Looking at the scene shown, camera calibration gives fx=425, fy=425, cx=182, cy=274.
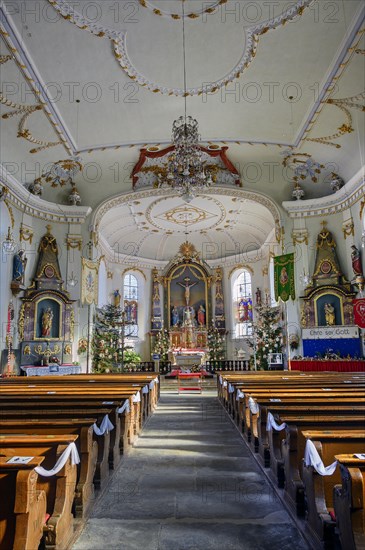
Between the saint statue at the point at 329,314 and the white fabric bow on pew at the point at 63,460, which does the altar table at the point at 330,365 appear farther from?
the white fabric bow on pew at the point at 63,460

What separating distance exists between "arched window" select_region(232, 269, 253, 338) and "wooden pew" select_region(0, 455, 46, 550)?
61.7ft

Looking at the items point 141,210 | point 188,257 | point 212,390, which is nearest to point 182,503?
point 212,390

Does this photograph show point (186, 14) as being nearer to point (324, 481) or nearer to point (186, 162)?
point (186, 162)

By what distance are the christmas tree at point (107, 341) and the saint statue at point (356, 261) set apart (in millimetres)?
7940

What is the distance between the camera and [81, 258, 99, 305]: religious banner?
15172 millimetres

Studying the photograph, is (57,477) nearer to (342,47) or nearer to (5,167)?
(342,47)

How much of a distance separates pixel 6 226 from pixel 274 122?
8.53 m

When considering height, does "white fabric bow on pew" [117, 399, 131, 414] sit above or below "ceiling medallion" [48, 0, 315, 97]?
below

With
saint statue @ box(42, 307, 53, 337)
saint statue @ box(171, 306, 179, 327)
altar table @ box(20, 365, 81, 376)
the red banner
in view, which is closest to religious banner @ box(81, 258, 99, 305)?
saint statue @ box(42, 307, 53, 337)

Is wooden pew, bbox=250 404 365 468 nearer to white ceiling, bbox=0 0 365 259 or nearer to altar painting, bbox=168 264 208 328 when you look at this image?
white ceiling, bbox=0 0 365 259

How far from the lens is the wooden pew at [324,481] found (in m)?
2.61

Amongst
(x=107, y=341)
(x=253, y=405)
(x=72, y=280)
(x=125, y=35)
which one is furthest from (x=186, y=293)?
(x=253, y=405)

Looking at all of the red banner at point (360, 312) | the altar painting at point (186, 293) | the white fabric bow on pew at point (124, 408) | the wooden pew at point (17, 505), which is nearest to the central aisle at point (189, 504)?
the white fabric bow on pew at point (124, 408)

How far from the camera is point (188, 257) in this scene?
70.5 ft
